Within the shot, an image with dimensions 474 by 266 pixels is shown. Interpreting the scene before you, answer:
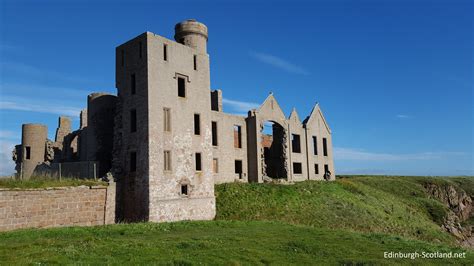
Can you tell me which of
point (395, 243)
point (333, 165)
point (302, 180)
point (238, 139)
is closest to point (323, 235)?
point (395, 243)

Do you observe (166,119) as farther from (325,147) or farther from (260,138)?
(325,147)

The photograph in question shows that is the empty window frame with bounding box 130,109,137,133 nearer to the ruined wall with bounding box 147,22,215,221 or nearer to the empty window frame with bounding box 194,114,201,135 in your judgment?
the ruined wall with bounding box 147,22,215,221

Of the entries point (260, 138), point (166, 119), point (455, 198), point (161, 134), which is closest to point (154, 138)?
point (161, 134)

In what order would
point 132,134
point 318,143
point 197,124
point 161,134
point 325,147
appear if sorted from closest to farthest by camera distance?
point 161,134 < point 132,134 < point 197,124 < point 318,143 < point 325,147

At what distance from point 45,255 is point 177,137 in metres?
14.9

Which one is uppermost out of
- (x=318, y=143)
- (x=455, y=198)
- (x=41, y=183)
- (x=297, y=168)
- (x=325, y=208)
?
(x=318, y=143)

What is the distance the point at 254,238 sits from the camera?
16688 millimetres

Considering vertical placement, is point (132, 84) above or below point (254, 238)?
above

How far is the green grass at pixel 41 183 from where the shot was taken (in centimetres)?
1919

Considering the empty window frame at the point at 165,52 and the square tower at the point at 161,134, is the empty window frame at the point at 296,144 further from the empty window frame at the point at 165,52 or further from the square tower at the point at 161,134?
the empty window frame at the point at 165,52

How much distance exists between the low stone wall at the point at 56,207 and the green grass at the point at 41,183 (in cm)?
31

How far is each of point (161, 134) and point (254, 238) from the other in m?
11.0

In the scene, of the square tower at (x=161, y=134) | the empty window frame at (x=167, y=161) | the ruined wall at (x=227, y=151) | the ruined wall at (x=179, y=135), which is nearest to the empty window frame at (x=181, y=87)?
the square tower at (x=161, y=134)

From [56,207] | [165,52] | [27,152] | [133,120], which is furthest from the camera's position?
[27,152]
